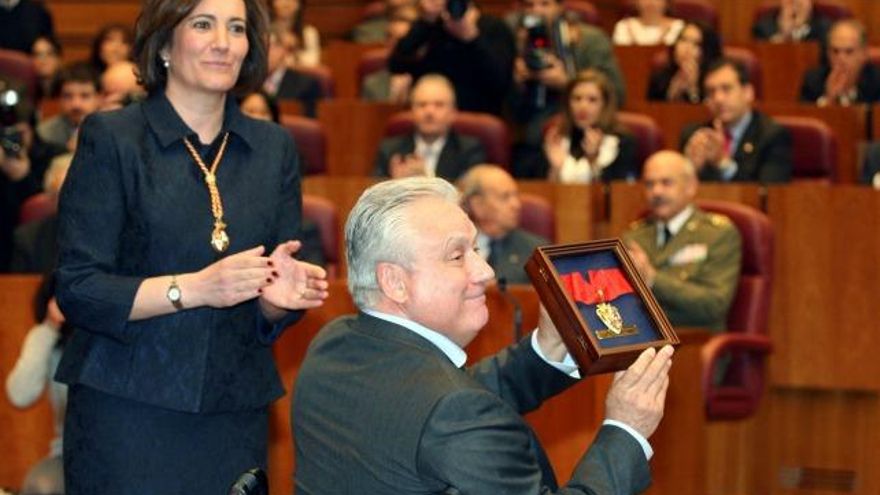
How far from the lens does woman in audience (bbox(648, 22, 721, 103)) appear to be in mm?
9031

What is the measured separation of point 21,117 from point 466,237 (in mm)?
5758

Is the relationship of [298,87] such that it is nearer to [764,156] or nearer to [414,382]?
[764,156]

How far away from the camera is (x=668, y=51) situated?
30.6ft

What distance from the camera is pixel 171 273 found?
10.3 ft

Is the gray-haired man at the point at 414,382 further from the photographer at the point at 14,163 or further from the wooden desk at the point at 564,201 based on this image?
the photographer at the point at 14,163

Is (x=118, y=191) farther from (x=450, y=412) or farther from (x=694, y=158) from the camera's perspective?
(x=694, y=158)

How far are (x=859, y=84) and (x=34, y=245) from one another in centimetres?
447

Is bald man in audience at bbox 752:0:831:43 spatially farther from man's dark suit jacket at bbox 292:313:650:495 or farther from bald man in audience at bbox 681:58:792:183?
man's dark suit jacket at bbox 292:313:650:495

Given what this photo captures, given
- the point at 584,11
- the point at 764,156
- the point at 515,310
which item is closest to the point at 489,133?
the point at 764,156

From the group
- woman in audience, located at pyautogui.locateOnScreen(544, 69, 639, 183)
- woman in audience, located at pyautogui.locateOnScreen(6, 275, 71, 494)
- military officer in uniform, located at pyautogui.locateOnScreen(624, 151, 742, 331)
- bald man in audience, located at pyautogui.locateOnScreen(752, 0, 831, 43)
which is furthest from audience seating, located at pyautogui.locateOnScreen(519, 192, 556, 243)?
bald man in audience, located at pyautogui.locateOnScreen(752, 0, 831, 43)

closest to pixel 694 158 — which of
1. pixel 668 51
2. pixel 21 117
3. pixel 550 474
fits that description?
pixel 668 51

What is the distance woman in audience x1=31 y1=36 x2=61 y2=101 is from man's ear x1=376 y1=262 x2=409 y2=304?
7.28m

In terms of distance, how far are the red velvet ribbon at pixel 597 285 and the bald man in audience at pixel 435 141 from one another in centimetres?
479

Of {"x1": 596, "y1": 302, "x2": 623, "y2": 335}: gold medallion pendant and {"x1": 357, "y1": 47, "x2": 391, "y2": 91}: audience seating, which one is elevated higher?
{"x1": 596, "y1": 302, "x2": 623, "y2": 335}: gold medallion pendant
